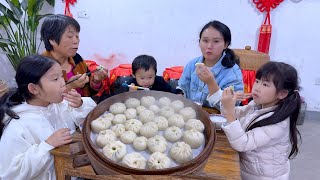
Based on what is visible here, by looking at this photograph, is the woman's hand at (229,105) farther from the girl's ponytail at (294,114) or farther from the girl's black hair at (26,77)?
the girl's black hair at (26,77)

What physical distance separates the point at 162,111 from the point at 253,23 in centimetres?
239

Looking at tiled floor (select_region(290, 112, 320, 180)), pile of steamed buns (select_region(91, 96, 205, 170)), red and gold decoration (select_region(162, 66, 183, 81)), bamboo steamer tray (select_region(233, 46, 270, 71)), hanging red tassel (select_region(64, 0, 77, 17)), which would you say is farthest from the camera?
hanging red tassel (select_region(64, 0, 77, 17))

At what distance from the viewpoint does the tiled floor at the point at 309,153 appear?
240cm

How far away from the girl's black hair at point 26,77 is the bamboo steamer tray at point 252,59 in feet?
7.01

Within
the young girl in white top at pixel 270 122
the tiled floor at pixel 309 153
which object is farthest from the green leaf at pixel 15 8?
the tiled floor at pixel 309 153

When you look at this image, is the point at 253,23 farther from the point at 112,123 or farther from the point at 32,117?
the point at 32,117

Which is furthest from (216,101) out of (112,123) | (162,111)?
(112,123)

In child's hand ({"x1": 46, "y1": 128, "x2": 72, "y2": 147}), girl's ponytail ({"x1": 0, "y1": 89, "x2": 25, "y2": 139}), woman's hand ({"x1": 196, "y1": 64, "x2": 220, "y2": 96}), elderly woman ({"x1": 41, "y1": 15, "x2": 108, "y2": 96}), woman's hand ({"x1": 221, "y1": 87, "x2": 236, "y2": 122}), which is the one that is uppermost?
elderly woman ({"x1": 41, "y1": 15, "x2": 108, "y2": 96})

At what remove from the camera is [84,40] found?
3.92m

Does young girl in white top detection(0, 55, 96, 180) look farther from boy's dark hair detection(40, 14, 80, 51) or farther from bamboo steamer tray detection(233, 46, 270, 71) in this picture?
bamboo steamer tray detection(233, 46, 270, 71)

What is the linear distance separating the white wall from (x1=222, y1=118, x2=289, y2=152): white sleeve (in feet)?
7.62

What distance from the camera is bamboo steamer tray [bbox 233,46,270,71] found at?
2.87 metres

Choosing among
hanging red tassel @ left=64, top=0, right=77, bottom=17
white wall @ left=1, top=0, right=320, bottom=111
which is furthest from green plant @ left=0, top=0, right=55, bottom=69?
white wall @ left=1, top=0, right=320, bottom=111

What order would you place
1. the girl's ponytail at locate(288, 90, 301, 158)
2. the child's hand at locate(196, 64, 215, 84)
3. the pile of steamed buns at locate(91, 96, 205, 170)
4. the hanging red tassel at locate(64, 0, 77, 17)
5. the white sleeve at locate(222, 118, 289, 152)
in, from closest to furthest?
the pile of steamed buns at locate(91, 96, 205, 170) → the white sleeve at locate(222, 118, 289, 152) → the girl's ponytail at locate(288, 90, 301, 158) → the child's hand at locate(196, 64, 215, 84) → the hanging red tassel at locate(64, 0, 77, 17)
